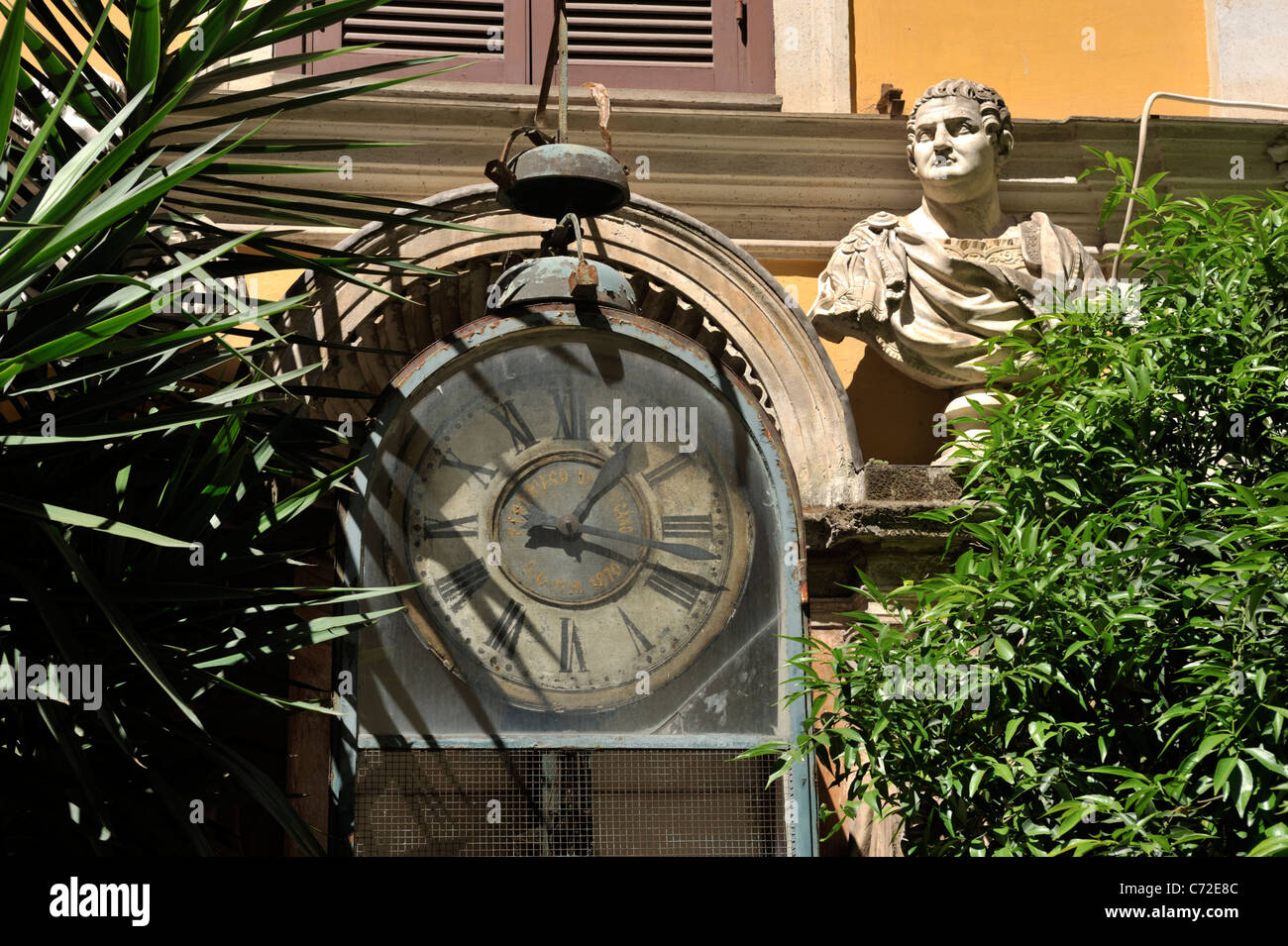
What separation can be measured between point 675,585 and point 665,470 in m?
0.33

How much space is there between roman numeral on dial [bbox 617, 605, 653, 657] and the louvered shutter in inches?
91.1

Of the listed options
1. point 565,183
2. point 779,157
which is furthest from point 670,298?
point 565,183

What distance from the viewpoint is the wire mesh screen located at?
5.15 m

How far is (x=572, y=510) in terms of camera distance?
18.0ft

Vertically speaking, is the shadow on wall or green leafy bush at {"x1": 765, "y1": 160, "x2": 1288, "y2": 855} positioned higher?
the shadow on wall

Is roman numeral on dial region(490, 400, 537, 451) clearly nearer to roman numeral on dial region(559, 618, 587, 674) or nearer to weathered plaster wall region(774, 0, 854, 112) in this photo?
roman numeral on dial region(559, 618, 587, 674)

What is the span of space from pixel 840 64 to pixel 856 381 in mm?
1184

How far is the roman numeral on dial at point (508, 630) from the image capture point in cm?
539

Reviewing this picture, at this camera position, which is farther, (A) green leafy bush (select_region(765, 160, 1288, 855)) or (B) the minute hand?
(B) the minute hand

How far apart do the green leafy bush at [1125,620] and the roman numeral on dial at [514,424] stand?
1048mm

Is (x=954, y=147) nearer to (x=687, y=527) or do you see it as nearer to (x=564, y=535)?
(x=687, y=527)

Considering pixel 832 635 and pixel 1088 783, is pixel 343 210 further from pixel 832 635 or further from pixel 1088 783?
pixel 1088 783

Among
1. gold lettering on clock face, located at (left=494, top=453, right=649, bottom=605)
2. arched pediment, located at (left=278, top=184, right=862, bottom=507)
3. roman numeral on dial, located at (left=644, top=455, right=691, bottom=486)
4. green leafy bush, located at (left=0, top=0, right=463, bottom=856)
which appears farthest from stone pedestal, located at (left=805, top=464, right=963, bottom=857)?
green leafy bush, located at (left=0, top=0, right=463, bottom=856)

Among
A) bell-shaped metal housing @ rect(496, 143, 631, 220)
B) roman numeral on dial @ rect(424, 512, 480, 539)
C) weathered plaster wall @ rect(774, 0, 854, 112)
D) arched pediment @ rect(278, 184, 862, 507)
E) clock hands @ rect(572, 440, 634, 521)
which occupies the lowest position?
roman numeral on dial @ rect(424, 512, 480, 539)
